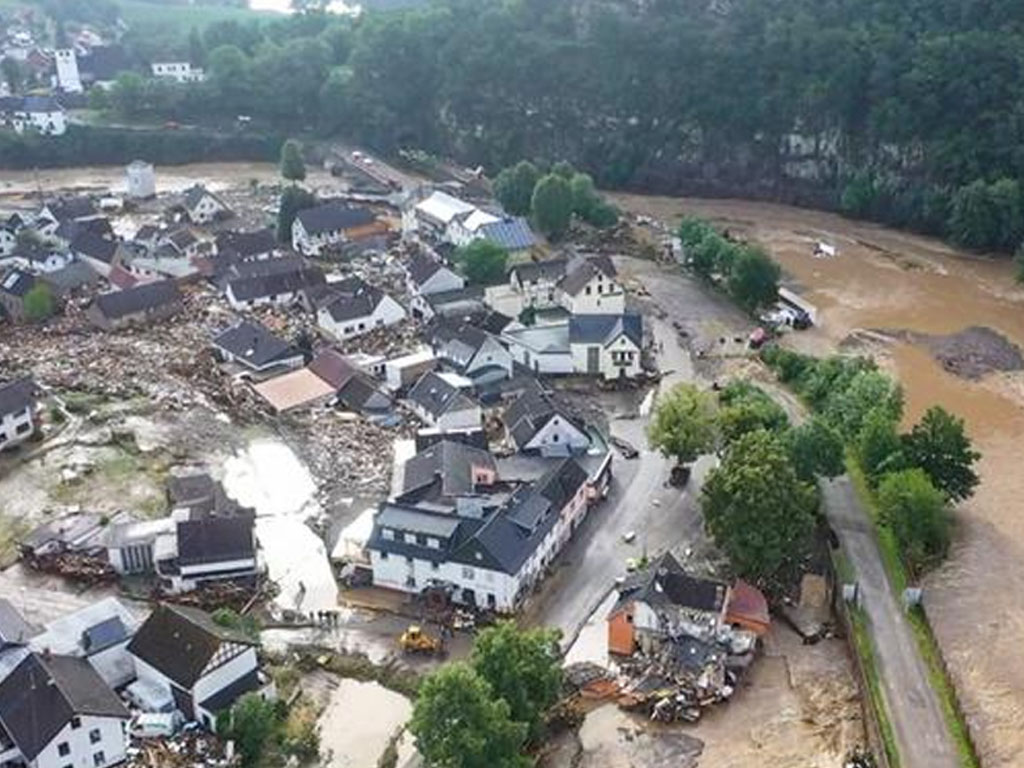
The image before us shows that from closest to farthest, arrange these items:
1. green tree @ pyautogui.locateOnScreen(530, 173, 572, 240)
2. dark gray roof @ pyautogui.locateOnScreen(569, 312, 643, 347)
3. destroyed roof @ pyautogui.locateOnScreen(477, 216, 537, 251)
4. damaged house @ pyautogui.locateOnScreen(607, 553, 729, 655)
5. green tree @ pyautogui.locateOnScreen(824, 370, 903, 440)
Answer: damaged house @ pyautogui.locateOnScreen(607, 553, 729, 655) → green tree @ pyautogui.locateOnScreen(824, 370, 903, 440) → dark gray roof @ pyautogui.locateOnScreen(569, 312, 643, 347) → destroyed roof @ pyautogui.locateOnScreen(477, 216, 537, 251) → green tree @ pyautogui.locateOnScreen(530, 173, 572, 240)

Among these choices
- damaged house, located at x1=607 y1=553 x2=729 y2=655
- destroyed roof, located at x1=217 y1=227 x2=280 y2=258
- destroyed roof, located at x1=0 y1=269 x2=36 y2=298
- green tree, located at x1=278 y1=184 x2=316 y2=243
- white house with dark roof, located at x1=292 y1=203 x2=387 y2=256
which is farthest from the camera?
green tree, located at x1=278 y1=184 x2=316 y2=243

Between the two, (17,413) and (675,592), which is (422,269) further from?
(675,592)

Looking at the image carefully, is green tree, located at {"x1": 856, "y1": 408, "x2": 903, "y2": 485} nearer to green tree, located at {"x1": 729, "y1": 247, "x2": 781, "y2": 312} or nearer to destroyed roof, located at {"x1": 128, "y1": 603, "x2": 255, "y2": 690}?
green tree, located at {"x1": 729, "y1": 247, "x2": 781, "y2": 312}

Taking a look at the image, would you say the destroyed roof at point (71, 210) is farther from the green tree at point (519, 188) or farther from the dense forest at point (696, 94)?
the dense forest at point (696, 94)

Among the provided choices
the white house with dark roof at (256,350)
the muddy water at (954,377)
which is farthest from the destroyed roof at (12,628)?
the muddy water at (954,377)

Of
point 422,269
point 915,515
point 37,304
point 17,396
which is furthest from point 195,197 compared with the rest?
point 915,515

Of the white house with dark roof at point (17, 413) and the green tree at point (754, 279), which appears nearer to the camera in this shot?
the white house with dark roof at point (17, 413)

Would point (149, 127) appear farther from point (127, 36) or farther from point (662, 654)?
point (662, 654)

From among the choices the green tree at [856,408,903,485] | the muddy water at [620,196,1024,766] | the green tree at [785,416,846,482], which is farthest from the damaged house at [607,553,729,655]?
the green tree at [856,408,903,485]
